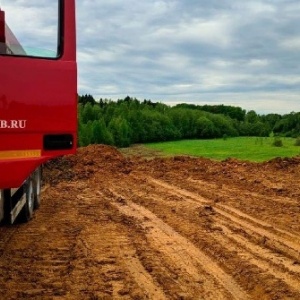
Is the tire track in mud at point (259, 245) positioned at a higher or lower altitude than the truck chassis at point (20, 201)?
lower

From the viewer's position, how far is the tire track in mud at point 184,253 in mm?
5898

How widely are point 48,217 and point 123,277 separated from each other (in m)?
4.36

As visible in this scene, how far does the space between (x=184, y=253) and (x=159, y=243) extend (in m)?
0.67

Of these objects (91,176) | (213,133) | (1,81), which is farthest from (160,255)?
(213,133)

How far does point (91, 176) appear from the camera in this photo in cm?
1783

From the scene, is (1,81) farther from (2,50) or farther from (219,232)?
(219,232)

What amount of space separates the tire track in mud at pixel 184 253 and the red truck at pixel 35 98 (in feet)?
7.47

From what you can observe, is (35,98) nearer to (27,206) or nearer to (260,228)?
(27,206)

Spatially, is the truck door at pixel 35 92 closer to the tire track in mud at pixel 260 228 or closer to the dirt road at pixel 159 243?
the dirt road at pixel 159 243

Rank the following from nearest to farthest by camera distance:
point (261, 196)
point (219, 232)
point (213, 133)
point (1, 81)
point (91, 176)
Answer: point (1, 81)
point (219, 232)
point (261, 196)
point (91, 176)
point (213, 133)

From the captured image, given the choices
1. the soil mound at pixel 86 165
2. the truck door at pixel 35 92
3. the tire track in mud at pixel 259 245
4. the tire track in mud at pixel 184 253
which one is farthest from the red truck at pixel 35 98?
the soil mound at pixel 86 165

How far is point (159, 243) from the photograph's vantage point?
25.7ft

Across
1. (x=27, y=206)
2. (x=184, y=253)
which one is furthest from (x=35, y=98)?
(x=27, y=206)

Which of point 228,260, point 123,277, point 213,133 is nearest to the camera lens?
point 123,277
